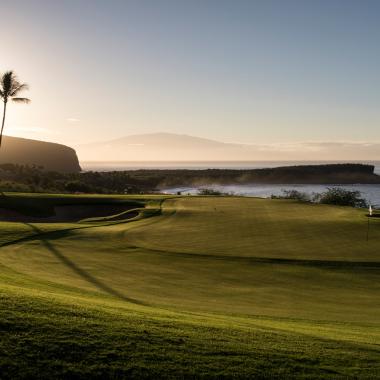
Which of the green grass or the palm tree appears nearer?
the green grass

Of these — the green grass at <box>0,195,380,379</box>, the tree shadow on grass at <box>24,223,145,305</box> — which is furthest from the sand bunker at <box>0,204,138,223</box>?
the tree shadow on grass at <box>24,223,145,305</box>

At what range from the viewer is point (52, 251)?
2211 cm

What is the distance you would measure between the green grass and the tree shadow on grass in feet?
0.25

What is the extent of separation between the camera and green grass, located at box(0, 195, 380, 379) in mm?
7562

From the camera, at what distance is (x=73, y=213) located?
131ft

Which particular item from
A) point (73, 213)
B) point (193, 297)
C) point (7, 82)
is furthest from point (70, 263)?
point (7, 82)

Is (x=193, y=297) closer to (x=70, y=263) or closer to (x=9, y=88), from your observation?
(x=70, y=263)

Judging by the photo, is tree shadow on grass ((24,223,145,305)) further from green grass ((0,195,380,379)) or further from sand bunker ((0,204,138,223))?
sand bunker ((0,204,138,223))

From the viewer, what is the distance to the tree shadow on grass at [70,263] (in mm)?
15031

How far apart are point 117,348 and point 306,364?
3304 millimetres

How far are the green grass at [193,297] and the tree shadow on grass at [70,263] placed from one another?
0.08 metres

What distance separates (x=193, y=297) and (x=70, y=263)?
678 centimetres

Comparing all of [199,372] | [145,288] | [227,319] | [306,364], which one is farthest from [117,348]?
[145,288]

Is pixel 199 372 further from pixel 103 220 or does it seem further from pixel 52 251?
pixel 103 220
